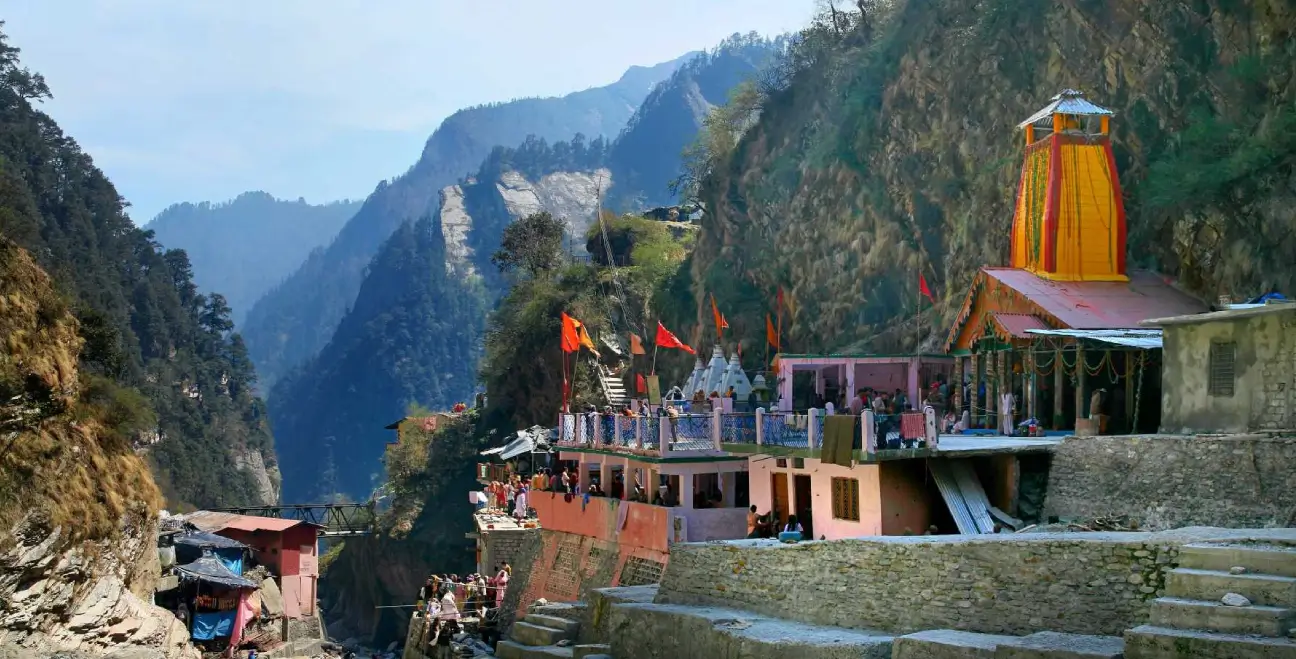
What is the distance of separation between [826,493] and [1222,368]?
6468mm

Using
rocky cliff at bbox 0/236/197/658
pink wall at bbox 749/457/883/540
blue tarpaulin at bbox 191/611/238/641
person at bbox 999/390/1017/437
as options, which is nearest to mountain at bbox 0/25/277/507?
blue tarpaulin at bbox 191/611/238/641

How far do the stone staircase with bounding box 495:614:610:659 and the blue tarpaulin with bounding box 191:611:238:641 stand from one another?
57.1 ft

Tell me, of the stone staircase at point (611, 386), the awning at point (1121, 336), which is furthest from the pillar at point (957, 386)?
the stone staircase at point (611, 386)

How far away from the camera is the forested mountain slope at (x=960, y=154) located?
Answer: 26.3 metres

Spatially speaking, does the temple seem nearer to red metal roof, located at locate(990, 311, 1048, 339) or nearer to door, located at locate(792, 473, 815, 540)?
red metal roof, located at locate(990, 311, 1048, 339)

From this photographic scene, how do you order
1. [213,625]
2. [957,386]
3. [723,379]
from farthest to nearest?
1. [213,625]
2. [723,379]
3. [957,386]

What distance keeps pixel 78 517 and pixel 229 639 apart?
15.3 meters

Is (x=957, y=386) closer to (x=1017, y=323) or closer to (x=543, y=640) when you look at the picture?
(x=1017, y=323)

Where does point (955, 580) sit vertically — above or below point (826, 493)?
above

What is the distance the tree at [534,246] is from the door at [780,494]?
139ft

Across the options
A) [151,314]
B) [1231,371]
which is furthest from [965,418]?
[151,314]

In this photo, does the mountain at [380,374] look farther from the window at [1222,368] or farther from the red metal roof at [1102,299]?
the window at [1222,368]

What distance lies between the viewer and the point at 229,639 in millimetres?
38594

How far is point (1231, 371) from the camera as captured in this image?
17672 millimetres
